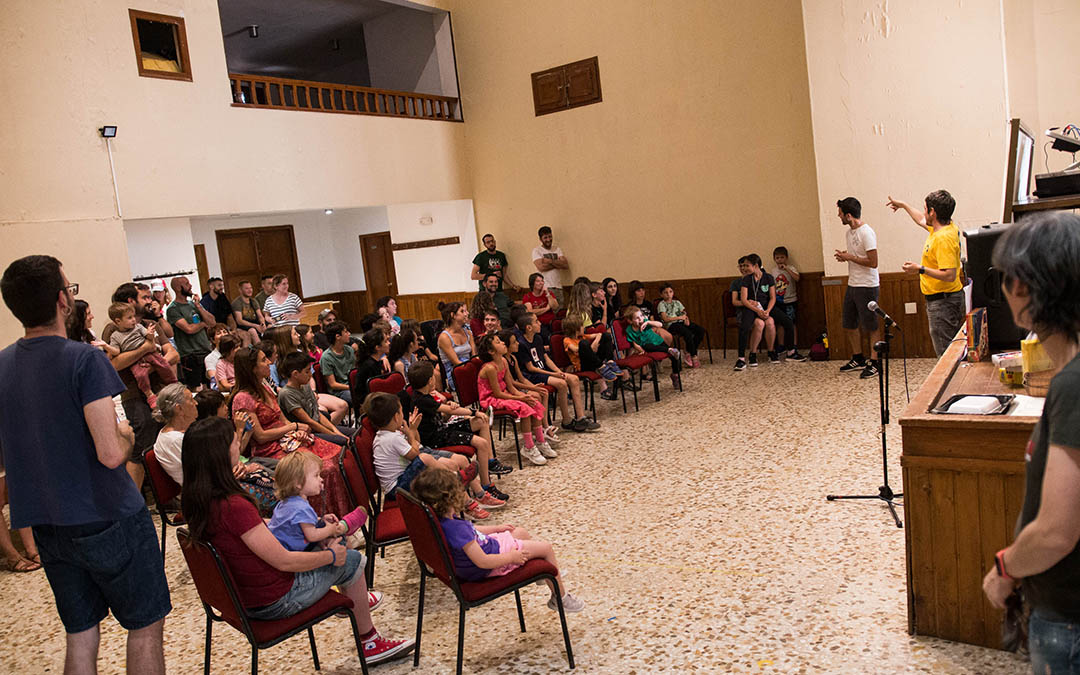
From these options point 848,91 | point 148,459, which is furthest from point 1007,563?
point 848,91

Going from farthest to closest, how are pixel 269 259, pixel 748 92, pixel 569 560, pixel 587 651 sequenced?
1. pixel 269 259
2. pixel 748 92
3. pixel 569 560
4. pixel 587 651

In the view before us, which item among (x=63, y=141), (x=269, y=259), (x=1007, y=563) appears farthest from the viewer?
(x=269, y=259)

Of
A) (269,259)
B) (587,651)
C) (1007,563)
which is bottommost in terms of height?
(587,651)

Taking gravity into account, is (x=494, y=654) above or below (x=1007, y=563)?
below

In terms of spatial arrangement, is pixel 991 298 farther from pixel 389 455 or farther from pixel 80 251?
pixel 80 251

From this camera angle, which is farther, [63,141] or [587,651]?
[63,141]

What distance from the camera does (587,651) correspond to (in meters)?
3.02

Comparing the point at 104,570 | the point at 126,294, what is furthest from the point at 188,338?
the point at 104,570

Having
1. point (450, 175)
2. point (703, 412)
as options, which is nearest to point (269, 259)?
point (450, 175)

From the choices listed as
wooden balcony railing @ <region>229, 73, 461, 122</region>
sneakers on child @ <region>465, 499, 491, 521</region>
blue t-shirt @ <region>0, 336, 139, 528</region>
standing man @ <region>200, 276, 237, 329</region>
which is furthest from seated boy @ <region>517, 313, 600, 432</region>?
wooden balcony railing @ <region>229, 73, 461, 122</region>

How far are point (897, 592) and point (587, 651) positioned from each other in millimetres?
1281

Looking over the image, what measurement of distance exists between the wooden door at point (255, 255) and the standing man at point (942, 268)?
36.4ft

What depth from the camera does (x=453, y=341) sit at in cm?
666

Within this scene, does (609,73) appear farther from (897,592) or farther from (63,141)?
(897,592)
